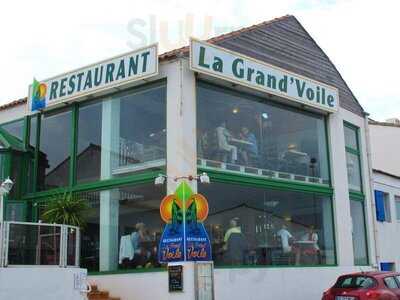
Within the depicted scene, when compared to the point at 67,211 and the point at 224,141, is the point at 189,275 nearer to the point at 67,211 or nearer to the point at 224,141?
the point at 67,211

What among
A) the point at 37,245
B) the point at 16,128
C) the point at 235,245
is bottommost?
the point at 37,245

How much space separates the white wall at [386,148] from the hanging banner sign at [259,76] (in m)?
10.8

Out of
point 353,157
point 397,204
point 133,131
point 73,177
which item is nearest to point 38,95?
point 73,177

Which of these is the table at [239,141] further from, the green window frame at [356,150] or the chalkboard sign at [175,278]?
the green window frame at [356,150]

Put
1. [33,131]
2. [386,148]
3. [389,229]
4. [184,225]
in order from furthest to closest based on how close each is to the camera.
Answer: [386,148] < [389,229] < [33,131] < [184,225]

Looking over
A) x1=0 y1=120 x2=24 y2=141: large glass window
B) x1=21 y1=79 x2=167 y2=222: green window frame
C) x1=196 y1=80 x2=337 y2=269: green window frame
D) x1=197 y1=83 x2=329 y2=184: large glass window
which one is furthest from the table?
x1=0 y1=120 x2=24 y2=141: large glass window

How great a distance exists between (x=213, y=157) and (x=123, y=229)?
2986mm

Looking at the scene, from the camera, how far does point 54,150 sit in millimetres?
17953

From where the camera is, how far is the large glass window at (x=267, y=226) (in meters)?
15.6

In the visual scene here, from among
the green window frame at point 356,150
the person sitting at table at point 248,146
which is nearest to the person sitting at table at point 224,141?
the person sitting at table at point 248,146

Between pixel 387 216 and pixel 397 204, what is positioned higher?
pixel 397 204

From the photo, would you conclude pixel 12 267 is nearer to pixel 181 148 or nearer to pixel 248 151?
pixel 181 148

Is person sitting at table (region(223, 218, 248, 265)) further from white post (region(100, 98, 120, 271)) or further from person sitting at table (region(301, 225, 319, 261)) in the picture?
white post (region(100, 98, 120, 271))

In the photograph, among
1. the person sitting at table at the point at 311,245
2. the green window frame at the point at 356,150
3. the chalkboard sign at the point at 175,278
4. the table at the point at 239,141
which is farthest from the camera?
the green window frame at the point at 356,150
